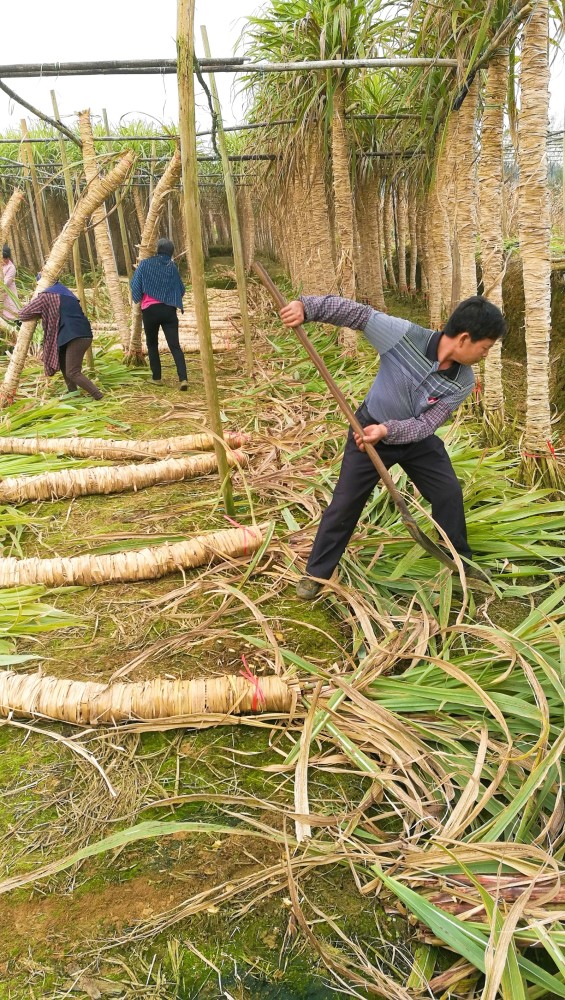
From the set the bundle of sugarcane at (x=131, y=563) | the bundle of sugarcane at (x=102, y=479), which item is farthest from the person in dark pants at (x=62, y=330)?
the bundle of sugarcane at (x=131, y=563)

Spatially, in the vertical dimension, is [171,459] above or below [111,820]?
above

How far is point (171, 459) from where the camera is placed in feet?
12.5

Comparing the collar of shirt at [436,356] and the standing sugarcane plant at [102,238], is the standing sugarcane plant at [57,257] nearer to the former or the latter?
the standing sugarcane plant at [102,238]

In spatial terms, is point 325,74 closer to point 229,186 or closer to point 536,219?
point 229,186

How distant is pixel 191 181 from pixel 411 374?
3.49ft

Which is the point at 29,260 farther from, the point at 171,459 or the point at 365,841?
the point at 365,841

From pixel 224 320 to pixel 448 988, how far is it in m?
8.88

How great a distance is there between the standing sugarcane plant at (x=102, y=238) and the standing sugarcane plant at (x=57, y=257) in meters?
0.14

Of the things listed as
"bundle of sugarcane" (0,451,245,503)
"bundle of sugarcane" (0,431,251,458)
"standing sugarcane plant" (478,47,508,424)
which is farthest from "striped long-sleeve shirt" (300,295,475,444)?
"bundle of sugarcane" (0,431,251,458)

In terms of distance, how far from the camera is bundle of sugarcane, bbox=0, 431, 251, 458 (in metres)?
3.99

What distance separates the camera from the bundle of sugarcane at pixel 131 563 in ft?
8.81

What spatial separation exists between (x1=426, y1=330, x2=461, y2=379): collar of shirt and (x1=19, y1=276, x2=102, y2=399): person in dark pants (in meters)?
3.63

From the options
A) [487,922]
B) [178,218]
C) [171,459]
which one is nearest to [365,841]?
[487,922]

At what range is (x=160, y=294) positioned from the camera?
581 centimetres
